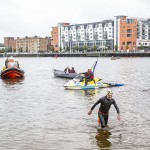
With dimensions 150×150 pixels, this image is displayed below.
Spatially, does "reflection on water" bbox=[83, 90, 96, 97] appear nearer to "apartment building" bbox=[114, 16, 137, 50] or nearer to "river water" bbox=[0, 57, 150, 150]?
"river water" bbox=[0, 57, 150, 150]

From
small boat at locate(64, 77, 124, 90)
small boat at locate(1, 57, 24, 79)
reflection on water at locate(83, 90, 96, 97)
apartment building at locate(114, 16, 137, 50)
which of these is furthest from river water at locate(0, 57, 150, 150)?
apartment building at locate(114, 16, 137, 50)

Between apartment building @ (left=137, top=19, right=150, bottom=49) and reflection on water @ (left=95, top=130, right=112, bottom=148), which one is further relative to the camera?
apartment building @ (left=137, top=19, right=150, bottom=49)

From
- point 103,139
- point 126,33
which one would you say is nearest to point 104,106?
point 103,139

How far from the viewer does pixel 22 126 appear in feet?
63.2

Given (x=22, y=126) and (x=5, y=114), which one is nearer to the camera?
(x=22, y=126)

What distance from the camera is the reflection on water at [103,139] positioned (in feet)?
51.0

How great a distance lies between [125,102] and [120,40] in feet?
508

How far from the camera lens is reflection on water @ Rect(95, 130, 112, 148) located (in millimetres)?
15559

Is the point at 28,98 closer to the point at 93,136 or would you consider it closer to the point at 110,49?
the point at 93,136

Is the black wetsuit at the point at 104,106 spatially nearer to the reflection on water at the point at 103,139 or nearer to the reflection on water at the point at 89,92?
the reflection on water at the point at 103,139

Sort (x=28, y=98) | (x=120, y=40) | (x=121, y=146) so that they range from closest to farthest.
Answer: (x=121, y=146)
(x=28, y=98)
(x=120, y=40)

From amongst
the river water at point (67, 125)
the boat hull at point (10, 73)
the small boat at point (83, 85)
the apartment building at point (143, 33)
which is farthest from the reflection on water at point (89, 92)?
the apartment building at point (143, 33)

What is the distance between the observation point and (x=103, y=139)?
1644 cm

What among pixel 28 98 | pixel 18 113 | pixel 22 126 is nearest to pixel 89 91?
pixel 28 98
